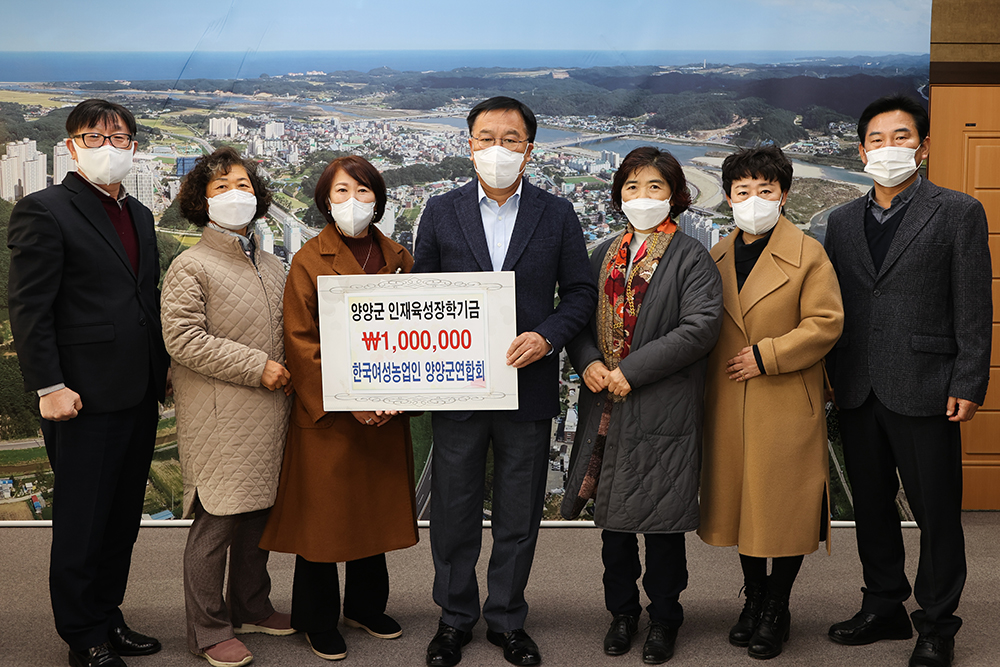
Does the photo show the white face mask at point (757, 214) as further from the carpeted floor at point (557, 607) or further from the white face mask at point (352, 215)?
the carpeted floor at point (557, 607)

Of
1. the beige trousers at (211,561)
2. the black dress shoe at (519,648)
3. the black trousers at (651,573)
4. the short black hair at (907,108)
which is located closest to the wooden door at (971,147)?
the short black hair at (907,108)

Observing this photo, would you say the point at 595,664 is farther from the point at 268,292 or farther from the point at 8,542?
the point at 8,542

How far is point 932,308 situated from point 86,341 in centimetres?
234

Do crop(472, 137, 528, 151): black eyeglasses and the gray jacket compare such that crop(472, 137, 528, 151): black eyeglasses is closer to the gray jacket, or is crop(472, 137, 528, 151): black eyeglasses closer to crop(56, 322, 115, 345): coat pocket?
the gray jacket

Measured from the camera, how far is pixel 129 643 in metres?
2.29

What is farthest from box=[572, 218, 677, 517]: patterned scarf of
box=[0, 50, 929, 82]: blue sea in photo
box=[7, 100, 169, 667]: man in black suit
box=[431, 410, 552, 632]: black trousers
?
box=[0, 50, 929, 82]: blue sea in photo

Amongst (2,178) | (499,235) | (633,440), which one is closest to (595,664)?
(633,440)

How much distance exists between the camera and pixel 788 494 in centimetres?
216

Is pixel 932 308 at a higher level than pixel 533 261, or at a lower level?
lower

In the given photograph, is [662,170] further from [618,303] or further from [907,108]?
[907,108]

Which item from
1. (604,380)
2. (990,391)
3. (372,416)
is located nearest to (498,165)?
(604,380)

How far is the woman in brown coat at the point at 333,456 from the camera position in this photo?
2125 mm

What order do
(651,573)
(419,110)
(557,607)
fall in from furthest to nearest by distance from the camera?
(419,110)
(557,607)
(651,573)

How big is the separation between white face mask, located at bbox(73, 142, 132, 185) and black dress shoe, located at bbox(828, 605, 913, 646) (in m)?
2.56
